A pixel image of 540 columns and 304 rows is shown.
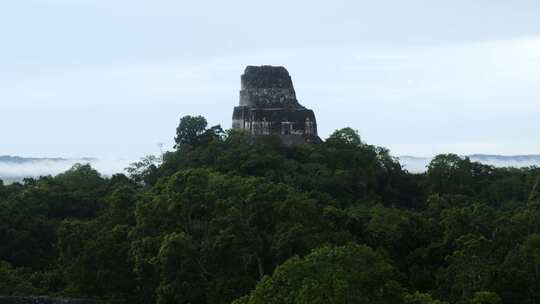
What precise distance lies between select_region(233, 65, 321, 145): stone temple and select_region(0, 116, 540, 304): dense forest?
18.9 ft

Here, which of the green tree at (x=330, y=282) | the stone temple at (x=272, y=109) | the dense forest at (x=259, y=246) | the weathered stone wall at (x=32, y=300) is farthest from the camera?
the stone temple at (x=272, y=109)

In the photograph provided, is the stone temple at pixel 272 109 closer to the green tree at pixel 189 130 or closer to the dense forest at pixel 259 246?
the green tree at pixel 189 130

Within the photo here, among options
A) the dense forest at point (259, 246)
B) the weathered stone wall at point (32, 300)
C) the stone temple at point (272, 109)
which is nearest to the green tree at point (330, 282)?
the dense forest at point (259, 246)

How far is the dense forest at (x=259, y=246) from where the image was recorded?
2502cm

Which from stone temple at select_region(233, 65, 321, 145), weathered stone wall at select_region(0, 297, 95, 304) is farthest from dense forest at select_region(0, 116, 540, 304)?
stone temple at select_region(233, 65, 321, 145)

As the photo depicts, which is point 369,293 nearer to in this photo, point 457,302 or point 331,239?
point 457,302

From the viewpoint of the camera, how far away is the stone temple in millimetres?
52156

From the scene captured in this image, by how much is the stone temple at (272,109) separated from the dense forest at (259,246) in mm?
5765

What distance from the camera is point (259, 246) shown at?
103 ft

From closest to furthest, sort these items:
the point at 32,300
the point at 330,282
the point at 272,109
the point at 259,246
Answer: the point at 330,282
the point at 259,246
the point at 32,300
the point at 272,109

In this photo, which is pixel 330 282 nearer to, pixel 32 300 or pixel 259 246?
pixel 259 246

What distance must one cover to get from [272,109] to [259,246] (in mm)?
21376

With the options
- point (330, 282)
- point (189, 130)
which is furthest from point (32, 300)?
point (189, 130)

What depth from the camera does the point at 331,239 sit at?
31.5 meters
